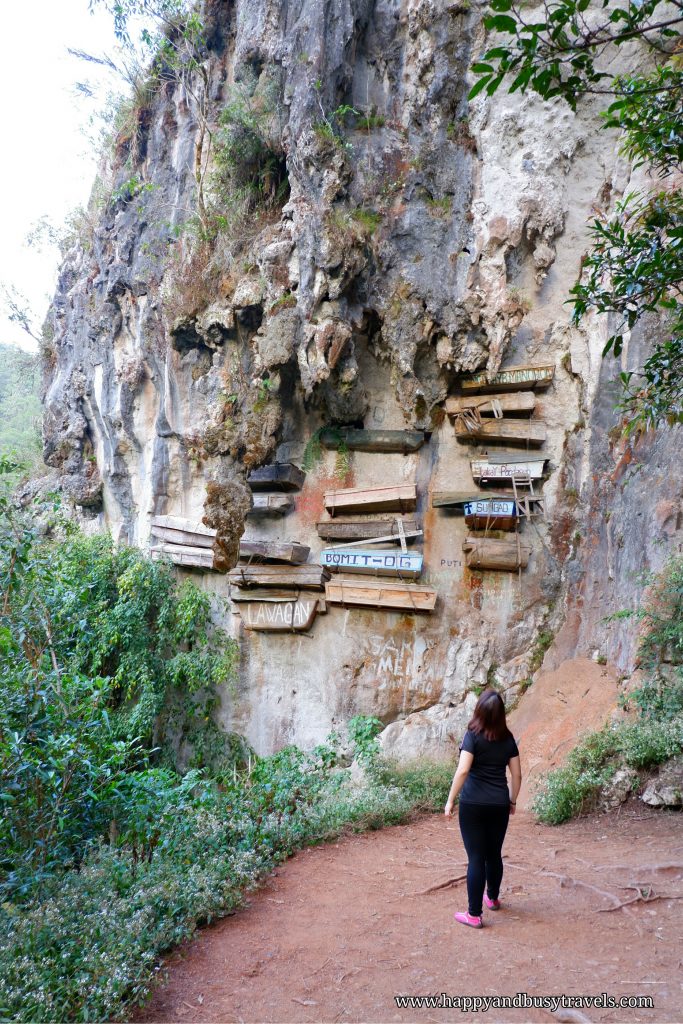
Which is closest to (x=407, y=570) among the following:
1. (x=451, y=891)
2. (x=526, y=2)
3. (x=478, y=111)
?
(x=451, y=891)

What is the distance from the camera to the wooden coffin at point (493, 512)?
9906 mm

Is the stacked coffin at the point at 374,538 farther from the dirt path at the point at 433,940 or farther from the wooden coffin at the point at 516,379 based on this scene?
the dirt path at the point at 433,940

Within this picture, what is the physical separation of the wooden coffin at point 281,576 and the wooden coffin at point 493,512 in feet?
8.08

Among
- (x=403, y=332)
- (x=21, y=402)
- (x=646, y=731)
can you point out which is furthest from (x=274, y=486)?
(x=21, y=402)

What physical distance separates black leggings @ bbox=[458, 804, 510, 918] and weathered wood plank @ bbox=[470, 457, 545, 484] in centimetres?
642

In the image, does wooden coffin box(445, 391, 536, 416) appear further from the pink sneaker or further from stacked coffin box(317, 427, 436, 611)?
the pink sneaker

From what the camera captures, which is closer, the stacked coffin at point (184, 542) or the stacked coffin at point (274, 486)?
the stacked coffin at point (274, 486)


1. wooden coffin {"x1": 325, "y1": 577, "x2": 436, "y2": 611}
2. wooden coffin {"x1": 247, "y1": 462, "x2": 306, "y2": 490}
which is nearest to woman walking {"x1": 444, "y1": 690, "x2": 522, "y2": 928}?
wooden coffin {"x1": 325, "y1": 577, "x2": 436, "y2": 611}

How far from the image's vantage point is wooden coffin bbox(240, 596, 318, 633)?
10.7 metres

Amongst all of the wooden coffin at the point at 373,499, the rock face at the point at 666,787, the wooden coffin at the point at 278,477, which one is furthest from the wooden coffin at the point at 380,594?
the rock face at the point at 666,787

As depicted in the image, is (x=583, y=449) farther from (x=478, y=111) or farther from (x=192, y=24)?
(x=192, y=24)

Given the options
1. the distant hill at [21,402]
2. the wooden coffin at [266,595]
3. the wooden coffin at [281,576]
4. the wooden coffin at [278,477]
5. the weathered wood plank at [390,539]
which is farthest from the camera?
the distant hill at [21,402]

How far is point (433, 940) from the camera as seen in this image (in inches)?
171

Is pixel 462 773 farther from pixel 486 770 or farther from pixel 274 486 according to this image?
pixel 274 486
